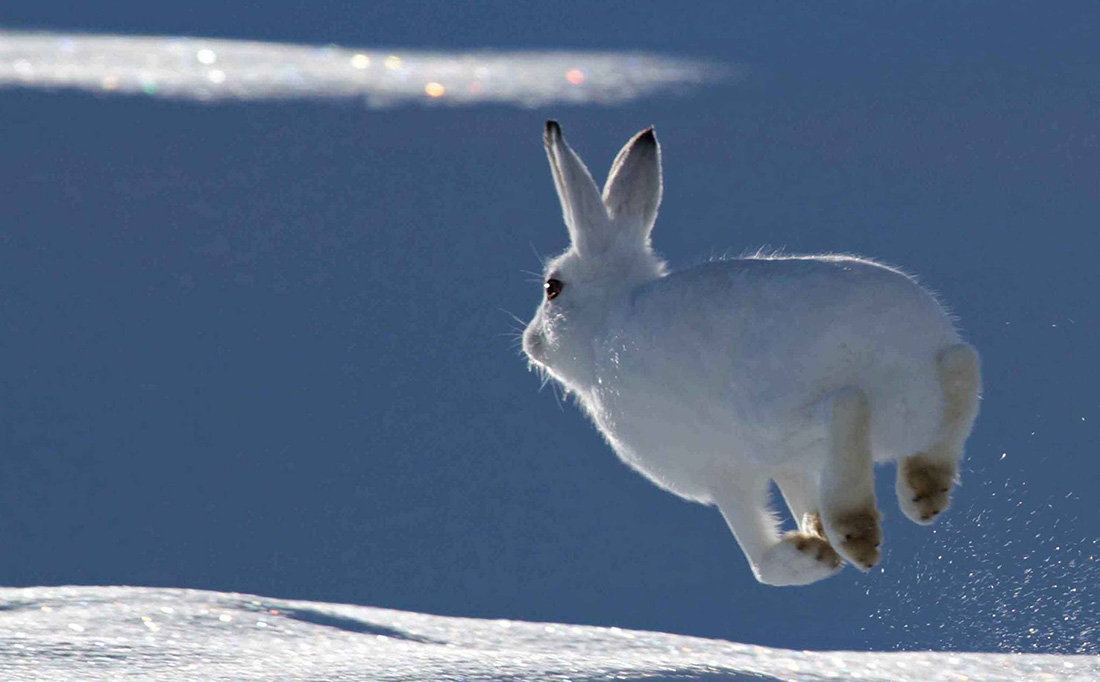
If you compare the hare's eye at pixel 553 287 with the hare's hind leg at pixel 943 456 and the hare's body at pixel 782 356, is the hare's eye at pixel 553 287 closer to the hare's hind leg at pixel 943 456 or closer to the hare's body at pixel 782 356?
the hare's body at pixel 782 356

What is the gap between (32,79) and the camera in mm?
7973

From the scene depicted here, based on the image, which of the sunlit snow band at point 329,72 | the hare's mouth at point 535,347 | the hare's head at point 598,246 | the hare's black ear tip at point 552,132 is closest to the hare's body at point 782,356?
the hare's head at point 598,246

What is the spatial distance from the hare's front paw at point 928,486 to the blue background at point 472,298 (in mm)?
1468

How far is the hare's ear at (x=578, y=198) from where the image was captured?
9.68 feet

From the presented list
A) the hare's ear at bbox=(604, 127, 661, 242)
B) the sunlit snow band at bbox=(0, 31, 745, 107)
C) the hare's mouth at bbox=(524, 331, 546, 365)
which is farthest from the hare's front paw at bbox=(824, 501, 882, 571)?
the sunlit snow band at bbox=(0, 31, 745, 107)

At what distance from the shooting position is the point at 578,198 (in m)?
3.02

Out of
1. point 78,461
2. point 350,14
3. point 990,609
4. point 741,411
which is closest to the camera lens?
point 741,411

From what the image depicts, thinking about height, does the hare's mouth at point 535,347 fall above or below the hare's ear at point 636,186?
below

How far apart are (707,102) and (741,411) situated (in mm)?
5382

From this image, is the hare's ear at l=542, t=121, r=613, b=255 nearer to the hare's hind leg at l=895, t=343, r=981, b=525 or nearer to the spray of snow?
the hare's hind leg at l=895, t=343, r=981, b=525

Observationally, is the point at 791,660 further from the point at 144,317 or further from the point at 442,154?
the point at 442,154

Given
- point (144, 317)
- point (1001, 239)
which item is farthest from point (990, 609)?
point (144, 317)

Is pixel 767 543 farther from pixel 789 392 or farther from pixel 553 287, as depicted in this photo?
pixel 553 287

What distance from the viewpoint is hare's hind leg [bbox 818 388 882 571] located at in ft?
7.88
